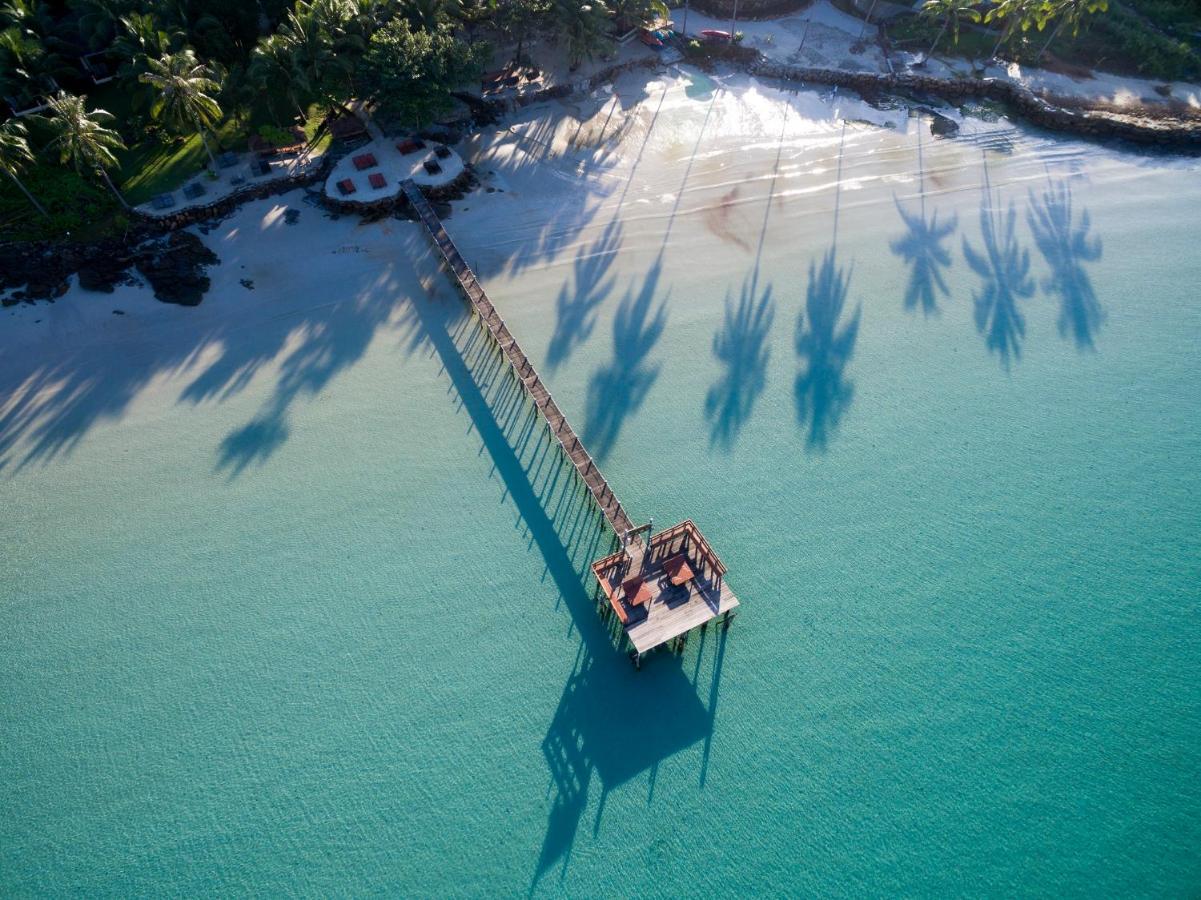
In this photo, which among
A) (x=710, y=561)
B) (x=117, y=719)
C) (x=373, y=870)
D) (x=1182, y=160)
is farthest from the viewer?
(x=1182, y=160)

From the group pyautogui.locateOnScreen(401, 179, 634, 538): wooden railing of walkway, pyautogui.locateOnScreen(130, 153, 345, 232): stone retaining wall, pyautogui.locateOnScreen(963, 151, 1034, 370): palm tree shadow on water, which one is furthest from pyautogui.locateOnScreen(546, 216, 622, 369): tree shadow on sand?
pyautogui.locateOnScreen(963, 151, 1034, 370): palm tree shadow on water

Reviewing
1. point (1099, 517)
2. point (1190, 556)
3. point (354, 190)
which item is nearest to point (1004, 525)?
point (1099, 517)

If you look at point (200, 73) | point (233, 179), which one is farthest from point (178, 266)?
point (200, 73)

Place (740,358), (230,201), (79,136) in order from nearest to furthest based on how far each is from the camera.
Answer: (740,358) < (79,136) < (230,201)

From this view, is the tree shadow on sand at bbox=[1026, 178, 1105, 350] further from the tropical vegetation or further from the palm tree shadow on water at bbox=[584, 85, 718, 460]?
the palm tree shadow on water at bbox=[584, 85, 718, 460]

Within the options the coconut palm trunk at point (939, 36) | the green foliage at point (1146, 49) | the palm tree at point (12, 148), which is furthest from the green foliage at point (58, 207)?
the green foliage at point (1146, 49)

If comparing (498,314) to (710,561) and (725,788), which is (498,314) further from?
(725,788)

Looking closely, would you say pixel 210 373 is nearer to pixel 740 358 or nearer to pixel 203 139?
pixel 203 139
